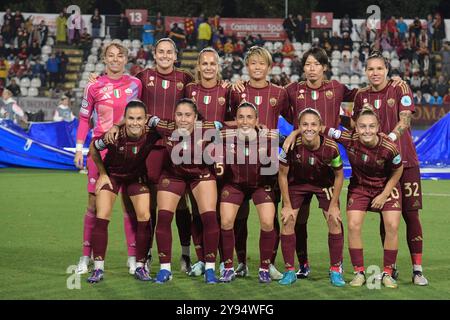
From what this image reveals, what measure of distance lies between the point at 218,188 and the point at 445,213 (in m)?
4.70

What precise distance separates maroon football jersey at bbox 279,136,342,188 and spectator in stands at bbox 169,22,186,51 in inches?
803

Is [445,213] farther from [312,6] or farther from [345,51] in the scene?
[312,6]

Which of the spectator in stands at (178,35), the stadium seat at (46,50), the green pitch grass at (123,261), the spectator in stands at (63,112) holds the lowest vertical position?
the green pitch grass at (123,261)

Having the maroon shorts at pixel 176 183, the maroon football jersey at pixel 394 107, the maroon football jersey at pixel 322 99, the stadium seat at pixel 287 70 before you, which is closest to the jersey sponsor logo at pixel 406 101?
the maroon football jersey at pixel 394 107

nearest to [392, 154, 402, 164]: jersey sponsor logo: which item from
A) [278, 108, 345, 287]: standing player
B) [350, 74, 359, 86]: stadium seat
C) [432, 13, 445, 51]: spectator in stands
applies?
[278, 108, 345, 287]: standing player

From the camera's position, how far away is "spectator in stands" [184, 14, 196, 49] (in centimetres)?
2725

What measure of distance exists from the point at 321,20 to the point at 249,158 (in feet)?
70.5

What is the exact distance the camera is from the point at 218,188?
700 centimetres

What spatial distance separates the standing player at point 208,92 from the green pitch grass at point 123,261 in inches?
28.4

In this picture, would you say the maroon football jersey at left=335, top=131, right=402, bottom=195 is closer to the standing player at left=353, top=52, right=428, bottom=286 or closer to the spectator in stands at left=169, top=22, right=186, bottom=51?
the standing player at left=353, top=52, right=428, bottom=286

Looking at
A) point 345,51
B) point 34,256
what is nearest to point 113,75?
point 34,256

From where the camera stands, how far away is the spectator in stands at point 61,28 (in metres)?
26.9

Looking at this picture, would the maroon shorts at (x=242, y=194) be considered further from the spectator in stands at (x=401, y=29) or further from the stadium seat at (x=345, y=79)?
the spectator in stands at (x=401, y=29)

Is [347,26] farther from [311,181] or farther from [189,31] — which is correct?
[311,181]
